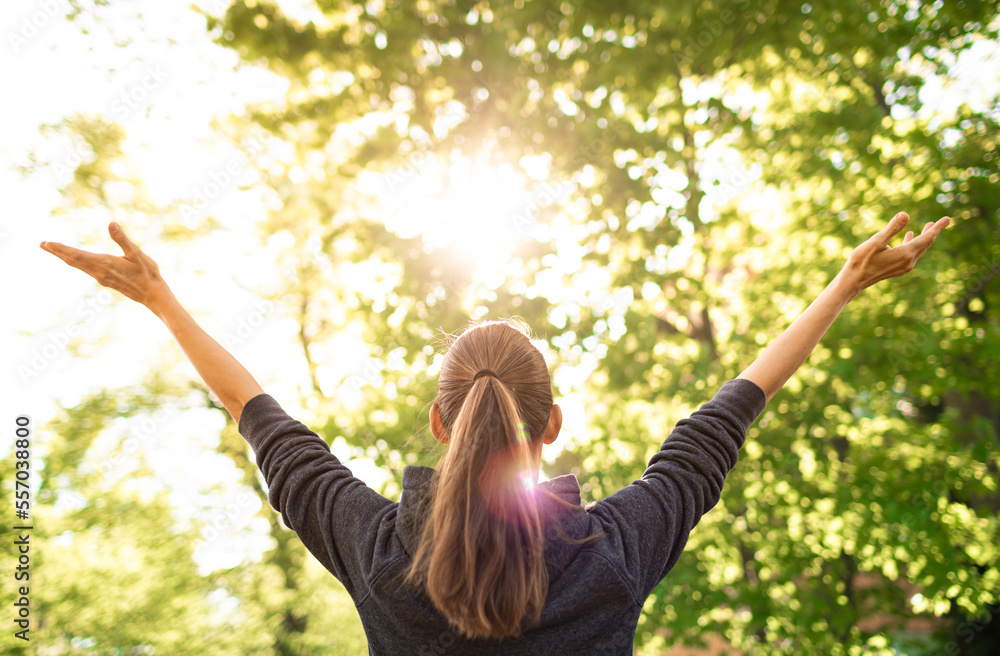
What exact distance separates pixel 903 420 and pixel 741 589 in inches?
113

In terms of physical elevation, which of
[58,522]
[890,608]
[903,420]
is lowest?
[890,608]

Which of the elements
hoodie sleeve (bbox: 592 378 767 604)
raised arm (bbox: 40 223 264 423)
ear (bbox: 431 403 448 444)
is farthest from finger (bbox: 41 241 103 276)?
hoodie sleeve (bbox: 592 378 767 604)

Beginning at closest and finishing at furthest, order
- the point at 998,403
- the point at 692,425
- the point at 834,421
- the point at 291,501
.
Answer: the point at 291,501 → the point at 692,425 → the point at 834,421 → the point at 998,403

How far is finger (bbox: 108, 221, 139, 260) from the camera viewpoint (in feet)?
5.06

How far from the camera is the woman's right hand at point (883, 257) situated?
177 cm

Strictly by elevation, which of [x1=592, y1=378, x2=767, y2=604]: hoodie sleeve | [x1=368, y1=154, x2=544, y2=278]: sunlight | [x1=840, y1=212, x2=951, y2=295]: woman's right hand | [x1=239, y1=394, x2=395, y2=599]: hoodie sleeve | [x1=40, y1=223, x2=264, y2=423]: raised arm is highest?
[x1=368, y1=154, x2=544, y2=278]: sunlight

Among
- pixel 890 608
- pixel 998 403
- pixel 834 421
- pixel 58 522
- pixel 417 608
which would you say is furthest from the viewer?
pixel 58 522

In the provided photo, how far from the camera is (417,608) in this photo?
1.23 metres

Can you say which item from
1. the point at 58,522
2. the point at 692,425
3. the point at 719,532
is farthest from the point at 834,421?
the point at 58,522

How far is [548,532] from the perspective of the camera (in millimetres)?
1315

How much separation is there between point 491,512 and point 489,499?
0.03 m

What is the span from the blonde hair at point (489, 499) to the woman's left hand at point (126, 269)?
3.22 ft

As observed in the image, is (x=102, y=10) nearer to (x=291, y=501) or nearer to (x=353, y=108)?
(x=353, y=108)

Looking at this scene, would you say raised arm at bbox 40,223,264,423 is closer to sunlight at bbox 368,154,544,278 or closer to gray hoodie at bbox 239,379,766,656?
gray hoodie at bbox 239,379,766,656
